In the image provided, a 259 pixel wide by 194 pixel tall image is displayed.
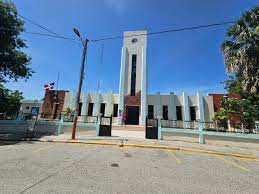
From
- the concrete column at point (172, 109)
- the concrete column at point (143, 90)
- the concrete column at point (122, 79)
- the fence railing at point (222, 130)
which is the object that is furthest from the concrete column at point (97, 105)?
the fence railing at point (222, 130)

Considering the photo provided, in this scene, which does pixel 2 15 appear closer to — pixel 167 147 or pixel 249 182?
pixel 167 147

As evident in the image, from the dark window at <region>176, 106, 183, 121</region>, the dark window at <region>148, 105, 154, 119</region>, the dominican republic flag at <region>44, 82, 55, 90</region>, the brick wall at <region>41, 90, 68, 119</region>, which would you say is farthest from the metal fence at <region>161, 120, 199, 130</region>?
the dominican republic flag at <region>44, 82, 55, 90</region>

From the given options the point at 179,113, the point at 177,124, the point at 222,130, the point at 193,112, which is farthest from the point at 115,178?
the point at 193,112

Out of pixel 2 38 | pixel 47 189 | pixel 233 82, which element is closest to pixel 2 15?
pixel 2 38

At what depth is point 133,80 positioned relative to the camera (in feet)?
89.5

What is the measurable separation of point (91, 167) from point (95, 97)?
23.1 metres

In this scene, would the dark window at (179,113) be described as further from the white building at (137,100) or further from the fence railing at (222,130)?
the fence railing at (222,130)

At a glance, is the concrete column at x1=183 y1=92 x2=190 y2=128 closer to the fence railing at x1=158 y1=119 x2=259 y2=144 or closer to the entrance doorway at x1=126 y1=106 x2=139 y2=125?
the entrance doorway at x1=126 y1=106 x2=139 y2=125

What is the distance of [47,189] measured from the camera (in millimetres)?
3873

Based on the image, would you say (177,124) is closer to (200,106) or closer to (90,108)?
(200,106)

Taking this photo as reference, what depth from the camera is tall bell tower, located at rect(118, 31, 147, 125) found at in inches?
1028

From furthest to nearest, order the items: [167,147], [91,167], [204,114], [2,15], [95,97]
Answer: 1. [95,97]
2. [204,114]
3. [2,15]
4. [167,147]
5. [91,167]

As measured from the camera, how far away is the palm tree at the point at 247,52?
606 inches

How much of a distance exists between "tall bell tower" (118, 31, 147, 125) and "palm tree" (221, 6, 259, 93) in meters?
12.5
